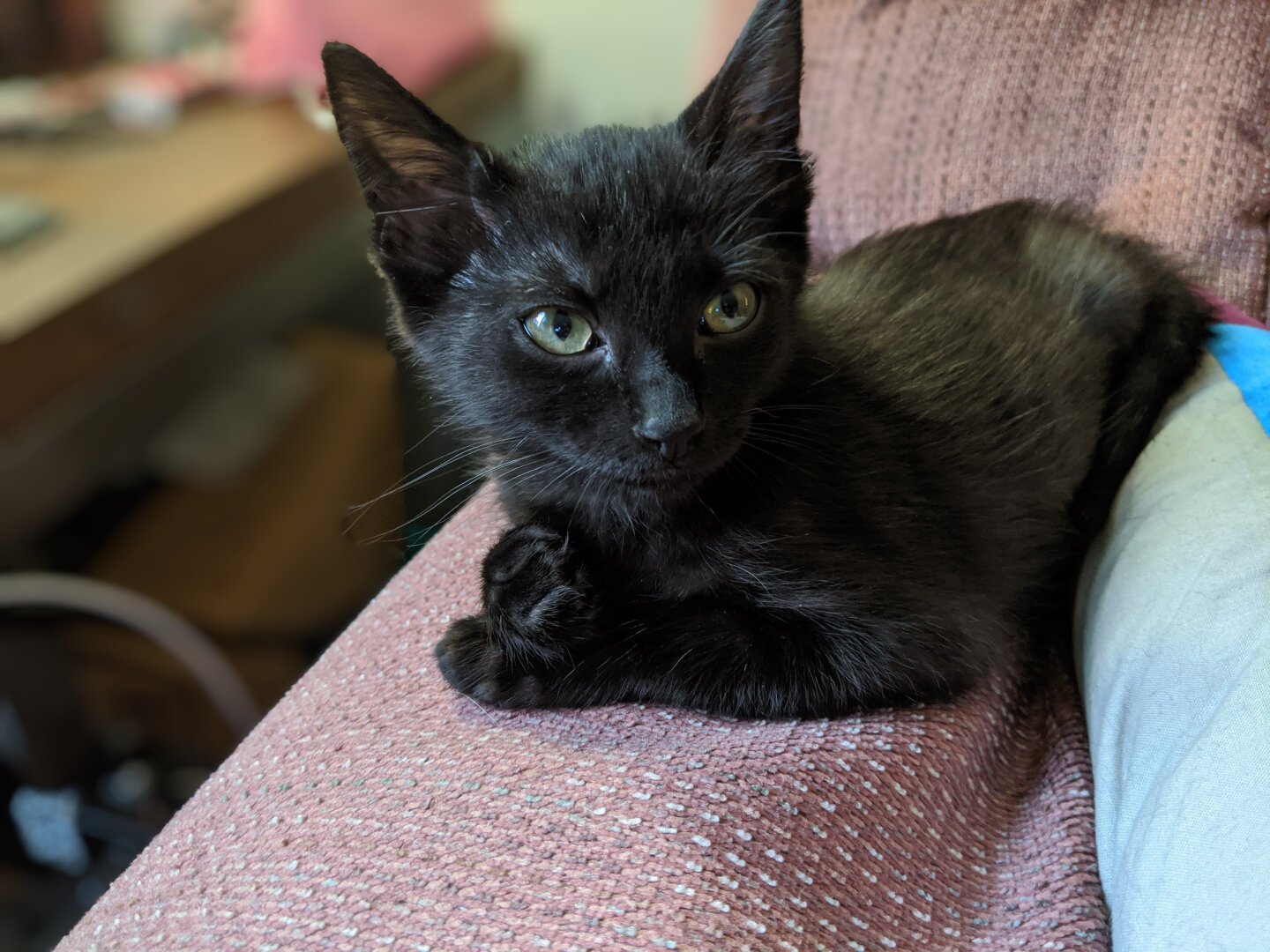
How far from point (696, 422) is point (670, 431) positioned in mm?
20

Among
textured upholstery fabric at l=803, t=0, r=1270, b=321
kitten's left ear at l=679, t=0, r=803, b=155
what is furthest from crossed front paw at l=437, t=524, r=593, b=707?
textured upholstery fabric at l=803, t=0, r=1270, b=321

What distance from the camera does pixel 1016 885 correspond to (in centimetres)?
73

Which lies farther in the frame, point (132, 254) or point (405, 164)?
point (132, 254)

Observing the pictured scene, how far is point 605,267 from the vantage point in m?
0.69

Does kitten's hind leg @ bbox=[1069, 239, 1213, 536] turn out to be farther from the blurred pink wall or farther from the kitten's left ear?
the blurred pink wall

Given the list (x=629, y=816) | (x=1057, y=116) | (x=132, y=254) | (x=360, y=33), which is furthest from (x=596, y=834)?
(x=360, y=33)

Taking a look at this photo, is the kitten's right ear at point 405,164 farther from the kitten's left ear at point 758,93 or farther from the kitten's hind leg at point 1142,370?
the kitten's hind leg at point 1142,370

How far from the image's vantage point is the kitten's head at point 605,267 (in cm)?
68

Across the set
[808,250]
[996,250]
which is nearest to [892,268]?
[996,250]

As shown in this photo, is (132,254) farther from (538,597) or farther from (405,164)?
(538,597)

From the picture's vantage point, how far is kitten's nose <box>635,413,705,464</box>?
0.66 m

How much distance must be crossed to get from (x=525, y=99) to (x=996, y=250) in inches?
40.6

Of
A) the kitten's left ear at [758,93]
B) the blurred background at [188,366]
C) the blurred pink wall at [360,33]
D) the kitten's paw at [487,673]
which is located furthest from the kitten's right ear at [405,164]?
the blurred pink wall at [360,33]

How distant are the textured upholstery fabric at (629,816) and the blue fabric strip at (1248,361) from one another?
0.18 m
